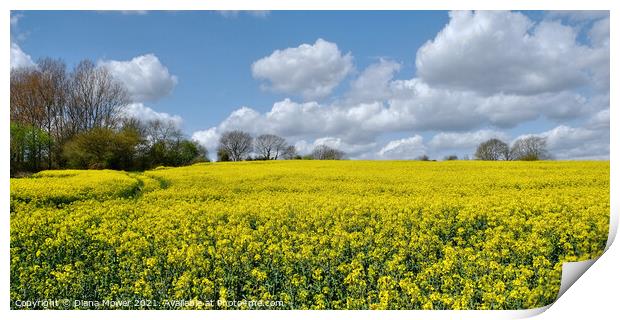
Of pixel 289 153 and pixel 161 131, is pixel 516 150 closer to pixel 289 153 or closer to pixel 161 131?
pixel 289 153

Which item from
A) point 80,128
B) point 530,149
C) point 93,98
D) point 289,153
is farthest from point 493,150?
point 80,128

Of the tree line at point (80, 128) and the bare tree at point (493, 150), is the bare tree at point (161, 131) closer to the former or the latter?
the tree line at point (80, 128)

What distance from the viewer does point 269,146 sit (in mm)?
6922

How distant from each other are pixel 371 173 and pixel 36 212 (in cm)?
508

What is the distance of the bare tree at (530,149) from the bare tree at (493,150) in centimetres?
12

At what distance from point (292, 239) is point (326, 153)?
1439 millimetres

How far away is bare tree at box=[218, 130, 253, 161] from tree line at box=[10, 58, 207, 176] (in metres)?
0.31

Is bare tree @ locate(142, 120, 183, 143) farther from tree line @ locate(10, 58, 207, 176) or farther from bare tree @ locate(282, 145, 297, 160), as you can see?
bare tree @ locate(282, 145, 297, 160)

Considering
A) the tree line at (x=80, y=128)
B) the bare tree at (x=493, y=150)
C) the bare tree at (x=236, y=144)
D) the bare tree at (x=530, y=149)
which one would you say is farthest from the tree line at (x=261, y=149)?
the bare tree at (x=530, y=149)

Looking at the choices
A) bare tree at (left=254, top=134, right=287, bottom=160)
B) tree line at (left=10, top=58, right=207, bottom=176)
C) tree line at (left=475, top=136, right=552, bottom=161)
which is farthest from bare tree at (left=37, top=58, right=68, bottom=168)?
tree line at (left=475, top=136, right=552, bottom=161)

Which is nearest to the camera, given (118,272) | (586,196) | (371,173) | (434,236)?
(118,272)
